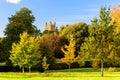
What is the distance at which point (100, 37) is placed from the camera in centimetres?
4034

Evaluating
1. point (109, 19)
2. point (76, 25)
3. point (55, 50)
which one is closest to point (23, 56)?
point (109, 19)

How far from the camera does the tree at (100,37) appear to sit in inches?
1572

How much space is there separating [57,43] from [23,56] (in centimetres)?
3685

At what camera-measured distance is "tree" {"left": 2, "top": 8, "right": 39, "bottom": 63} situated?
232ft

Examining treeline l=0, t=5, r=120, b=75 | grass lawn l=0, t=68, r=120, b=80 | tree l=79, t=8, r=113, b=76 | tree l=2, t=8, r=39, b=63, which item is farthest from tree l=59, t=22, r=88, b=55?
tree l=79, t=8, r=113, b=76

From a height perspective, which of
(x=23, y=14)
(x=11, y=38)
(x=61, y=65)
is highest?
(x=23, y=14)

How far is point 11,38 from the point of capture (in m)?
71.2

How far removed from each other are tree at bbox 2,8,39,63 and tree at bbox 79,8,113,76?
3182 centimetres

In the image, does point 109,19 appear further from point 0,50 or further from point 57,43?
point 57,43

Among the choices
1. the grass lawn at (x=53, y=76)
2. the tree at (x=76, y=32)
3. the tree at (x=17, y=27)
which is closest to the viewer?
the grass lawn at (x=53, y=76)

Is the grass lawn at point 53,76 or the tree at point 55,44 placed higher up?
the tree at point 55,44

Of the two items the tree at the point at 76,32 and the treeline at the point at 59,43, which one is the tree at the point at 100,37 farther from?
the tree at the point at 76,32

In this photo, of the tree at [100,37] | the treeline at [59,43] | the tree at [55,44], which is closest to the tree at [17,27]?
the treeline at [59,43]

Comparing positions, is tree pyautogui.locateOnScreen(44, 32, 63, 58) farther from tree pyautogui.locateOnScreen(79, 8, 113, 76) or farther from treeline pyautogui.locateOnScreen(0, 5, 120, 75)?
tree pyautogui.locateOnScreen(79, 8, 113, 76)
